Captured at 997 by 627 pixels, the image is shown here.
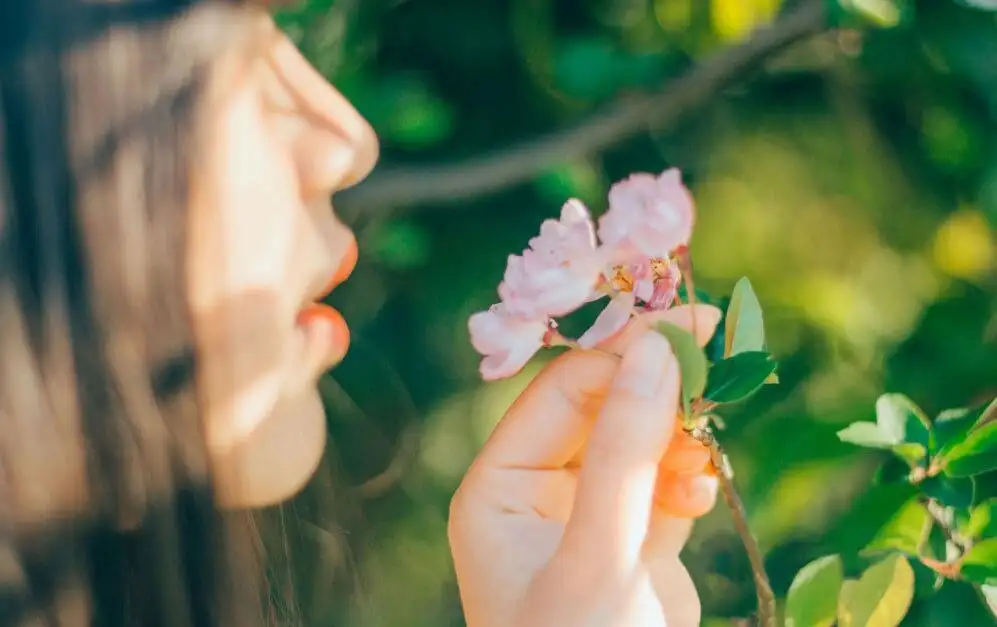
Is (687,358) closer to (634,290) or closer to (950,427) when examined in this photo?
(634,290)

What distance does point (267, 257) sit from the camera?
840 mm

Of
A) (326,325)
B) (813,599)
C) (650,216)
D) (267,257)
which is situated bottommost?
(813,599)

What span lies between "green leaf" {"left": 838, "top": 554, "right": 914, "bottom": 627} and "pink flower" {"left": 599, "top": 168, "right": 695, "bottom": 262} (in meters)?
0.41

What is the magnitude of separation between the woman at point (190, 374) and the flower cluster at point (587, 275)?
4 cm

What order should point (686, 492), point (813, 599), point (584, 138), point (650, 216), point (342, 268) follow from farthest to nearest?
point (584, 138) → point (342, 268) → point (813, 599) → point (686, 492) → point (650, 216)

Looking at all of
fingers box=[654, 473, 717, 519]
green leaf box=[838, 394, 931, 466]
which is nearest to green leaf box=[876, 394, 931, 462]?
green leaf box=[838, 394, 931, 466]

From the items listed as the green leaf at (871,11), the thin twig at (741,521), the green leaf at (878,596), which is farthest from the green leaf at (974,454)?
the green leaf at (871,11)

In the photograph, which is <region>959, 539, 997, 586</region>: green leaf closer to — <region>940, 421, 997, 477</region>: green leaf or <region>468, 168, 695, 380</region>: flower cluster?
<region>940, 421, 997, 477</region>: green leaf

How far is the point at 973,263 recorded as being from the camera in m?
1.25

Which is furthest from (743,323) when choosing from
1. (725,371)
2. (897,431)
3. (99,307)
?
(99,307)

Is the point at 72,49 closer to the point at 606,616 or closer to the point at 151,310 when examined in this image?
the point at 151,310

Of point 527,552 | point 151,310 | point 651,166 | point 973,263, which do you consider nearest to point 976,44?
point 973,263

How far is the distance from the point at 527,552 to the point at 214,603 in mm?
320

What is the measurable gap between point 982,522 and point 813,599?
0.17m
